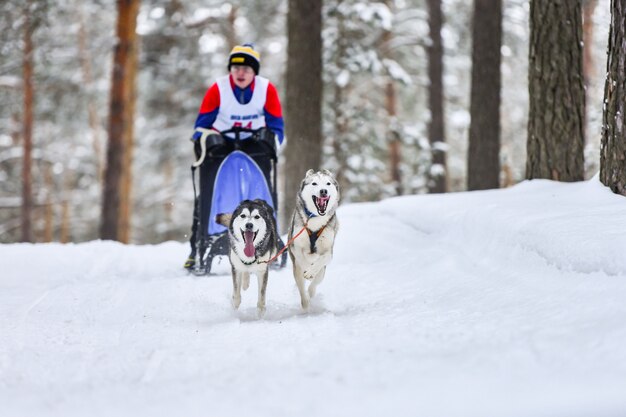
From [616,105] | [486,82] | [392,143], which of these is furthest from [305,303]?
[392,143]

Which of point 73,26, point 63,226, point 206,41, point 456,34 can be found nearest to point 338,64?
point 456,34

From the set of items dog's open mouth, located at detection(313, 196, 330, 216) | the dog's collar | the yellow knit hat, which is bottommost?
the dog's collar

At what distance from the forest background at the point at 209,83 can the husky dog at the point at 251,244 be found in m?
4.29

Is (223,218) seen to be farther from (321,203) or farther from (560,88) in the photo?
(560,88)

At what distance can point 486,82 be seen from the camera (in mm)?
10133

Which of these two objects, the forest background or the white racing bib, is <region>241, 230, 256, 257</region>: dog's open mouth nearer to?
the white racing bib

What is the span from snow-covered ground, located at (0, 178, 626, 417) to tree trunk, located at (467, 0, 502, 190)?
3843 millimetres

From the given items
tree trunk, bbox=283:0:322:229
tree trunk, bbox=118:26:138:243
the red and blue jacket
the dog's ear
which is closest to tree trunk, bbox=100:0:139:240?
tree trunk, bbox=118:26:138:243

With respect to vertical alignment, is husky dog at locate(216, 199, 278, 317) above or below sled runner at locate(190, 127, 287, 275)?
below

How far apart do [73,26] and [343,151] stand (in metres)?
13.0

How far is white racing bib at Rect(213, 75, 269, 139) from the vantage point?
608 centimetres

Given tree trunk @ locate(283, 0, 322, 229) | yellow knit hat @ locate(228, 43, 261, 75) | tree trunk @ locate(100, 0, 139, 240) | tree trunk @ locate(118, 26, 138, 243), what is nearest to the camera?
yellow knit hat @ locate(228, 43, 261, 75)

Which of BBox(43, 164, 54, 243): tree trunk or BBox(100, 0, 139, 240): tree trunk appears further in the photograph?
BBox(43, 164, 54, 243): tree trunk

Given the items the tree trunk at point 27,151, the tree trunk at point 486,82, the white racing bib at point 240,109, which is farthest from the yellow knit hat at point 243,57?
the tree trunk at point 27,151
